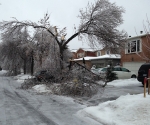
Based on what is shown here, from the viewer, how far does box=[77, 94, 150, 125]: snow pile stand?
646cm

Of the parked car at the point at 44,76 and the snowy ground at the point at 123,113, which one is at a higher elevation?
the parked car at the point at 44,76

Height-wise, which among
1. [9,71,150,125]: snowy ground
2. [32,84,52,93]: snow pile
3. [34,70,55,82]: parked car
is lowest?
[32,84,52,93]: snow pile

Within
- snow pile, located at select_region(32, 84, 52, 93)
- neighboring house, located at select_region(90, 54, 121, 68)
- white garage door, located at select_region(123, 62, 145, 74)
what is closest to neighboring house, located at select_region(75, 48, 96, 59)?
neighboring house, located at select_region(90, 54, 121, 68)

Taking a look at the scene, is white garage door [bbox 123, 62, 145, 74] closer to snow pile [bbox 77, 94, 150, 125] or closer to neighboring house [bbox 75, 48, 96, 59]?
snow pile [bbox 77, 94, 150, 125]

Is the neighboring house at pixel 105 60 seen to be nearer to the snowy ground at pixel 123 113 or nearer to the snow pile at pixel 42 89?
the snow pile at pixel 42 89

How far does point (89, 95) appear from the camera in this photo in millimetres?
12672

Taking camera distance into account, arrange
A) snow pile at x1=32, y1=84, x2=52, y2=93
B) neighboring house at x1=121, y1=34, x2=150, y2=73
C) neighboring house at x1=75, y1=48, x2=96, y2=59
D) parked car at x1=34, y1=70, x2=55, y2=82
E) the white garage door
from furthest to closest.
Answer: neighboring house at x1=75, y1=48, x2=96, y2=59 → the white garage door → neighboring house at x1=121, y1=34, x2=150, y2=73 → parked car at x1=34, y1=70, x2=55, y2=82 → snow pile at x1=32, y1=84, x2=52, y2=93

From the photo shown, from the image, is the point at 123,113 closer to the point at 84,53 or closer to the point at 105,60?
the point at 105,60

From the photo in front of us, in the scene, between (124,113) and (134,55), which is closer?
(124,113)

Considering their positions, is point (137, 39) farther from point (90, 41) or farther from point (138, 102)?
point (138, 102)

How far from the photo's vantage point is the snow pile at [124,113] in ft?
21.2

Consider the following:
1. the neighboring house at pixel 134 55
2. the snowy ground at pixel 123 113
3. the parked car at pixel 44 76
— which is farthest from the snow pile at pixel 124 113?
Answer: the neighboring house at pixel 134 55

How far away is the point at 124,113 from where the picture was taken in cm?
703

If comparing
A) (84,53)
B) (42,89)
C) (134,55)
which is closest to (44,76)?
(42,89)
